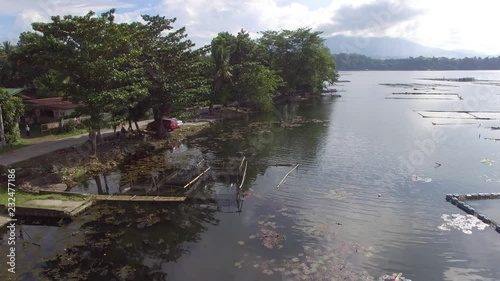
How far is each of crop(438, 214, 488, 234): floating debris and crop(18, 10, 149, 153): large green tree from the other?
90.7 feet

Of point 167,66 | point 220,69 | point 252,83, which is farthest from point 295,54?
point 167,66

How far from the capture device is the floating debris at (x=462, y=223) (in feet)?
70.9

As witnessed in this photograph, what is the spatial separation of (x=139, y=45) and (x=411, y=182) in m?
32.1

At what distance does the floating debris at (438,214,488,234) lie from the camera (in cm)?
2162

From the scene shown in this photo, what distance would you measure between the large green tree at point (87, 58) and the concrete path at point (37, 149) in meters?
4.55

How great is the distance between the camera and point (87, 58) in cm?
3050

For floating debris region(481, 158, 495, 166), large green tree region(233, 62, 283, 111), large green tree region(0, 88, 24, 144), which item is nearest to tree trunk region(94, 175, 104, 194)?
large green tree region(0, 88, 24, 144)

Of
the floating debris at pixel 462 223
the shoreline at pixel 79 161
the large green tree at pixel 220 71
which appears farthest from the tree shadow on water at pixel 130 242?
the large green tree at pixel 220 71

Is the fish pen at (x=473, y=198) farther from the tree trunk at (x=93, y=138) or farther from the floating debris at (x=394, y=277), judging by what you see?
the tree trunk at (x=93, y=138)

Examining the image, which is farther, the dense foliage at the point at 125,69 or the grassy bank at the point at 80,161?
the dense foliage at the point at 125,69

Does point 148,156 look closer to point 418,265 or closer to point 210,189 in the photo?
point 210,189

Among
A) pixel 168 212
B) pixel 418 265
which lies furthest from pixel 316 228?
pixel 168 212

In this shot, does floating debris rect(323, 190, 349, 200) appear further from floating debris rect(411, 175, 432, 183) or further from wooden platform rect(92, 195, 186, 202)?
wooden platform rect(92, 195, 186, 202)

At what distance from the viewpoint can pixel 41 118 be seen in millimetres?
47094
